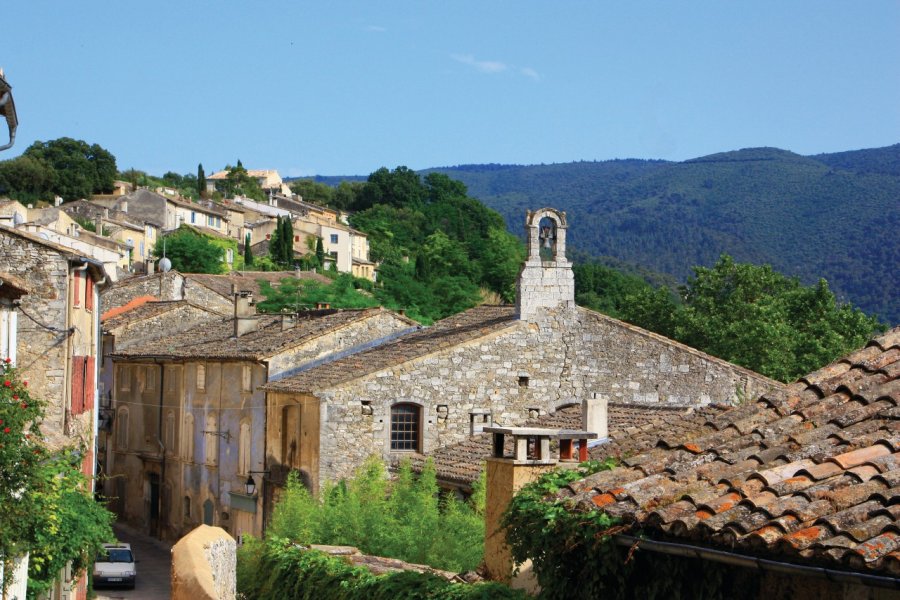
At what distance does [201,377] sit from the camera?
38594 millimetres

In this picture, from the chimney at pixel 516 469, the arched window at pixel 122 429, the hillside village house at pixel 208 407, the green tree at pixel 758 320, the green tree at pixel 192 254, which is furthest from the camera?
the green tree at pixel 192 254

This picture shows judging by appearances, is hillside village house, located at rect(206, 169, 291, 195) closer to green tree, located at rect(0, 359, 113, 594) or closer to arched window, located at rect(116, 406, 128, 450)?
arched window, located at rect(116, 406, 128, 450)

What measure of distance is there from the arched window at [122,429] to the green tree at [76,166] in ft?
261

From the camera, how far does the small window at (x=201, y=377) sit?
1510 inches

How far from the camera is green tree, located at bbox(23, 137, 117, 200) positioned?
400 ft

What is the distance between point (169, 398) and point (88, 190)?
3361 inches

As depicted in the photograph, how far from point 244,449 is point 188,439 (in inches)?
210

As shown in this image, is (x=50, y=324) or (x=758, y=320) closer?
(x=50, y=324)

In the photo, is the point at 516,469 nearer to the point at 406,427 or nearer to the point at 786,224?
the point at 406,427

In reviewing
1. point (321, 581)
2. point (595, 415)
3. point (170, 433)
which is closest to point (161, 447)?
point (170, 433)

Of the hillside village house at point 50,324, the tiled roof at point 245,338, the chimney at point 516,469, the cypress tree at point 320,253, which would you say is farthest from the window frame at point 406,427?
the cypress tree at point 320,253

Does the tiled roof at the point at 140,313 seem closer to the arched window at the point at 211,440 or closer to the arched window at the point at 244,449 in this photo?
the arched window at the point at 211,440

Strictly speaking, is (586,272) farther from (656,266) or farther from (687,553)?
(687,553)

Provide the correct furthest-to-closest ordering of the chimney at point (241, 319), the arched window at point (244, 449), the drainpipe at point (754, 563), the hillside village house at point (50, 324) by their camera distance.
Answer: the chimney at point (241, 319) → the arched window at point (244, 449) → the hillside village house at point (50, 324) → the drainpipe at point (754, 563)
